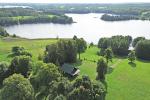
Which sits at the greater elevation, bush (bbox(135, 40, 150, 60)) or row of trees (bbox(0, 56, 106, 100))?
row of trees (bbox(0, 56, 106, 100))

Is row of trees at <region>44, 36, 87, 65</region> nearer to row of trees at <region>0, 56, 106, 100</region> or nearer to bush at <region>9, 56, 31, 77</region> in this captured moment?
bush at <region>9, 56, 31, 77</region>

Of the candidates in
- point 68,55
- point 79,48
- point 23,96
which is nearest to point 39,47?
point 79,48

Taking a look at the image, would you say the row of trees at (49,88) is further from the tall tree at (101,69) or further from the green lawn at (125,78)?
the tall tree at (101,69)

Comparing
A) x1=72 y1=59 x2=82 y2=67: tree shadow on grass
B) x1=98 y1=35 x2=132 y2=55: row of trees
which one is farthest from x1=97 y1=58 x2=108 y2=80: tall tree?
x1=98 y1=35 x2=132 y2=55: row of trees

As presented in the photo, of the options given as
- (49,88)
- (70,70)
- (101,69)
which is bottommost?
(70,70)

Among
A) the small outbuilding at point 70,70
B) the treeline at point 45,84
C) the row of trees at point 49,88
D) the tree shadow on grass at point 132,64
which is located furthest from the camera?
the tree shadow on grass at point 132,64

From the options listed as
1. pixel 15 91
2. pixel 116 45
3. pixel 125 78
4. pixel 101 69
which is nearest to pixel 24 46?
pixel 116 45

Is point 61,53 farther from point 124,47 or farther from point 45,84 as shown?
point 124,47

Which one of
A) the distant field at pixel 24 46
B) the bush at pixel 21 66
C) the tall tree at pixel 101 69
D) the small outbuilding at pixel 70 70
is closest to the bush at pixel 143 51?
the distant field at pixel 24 46
